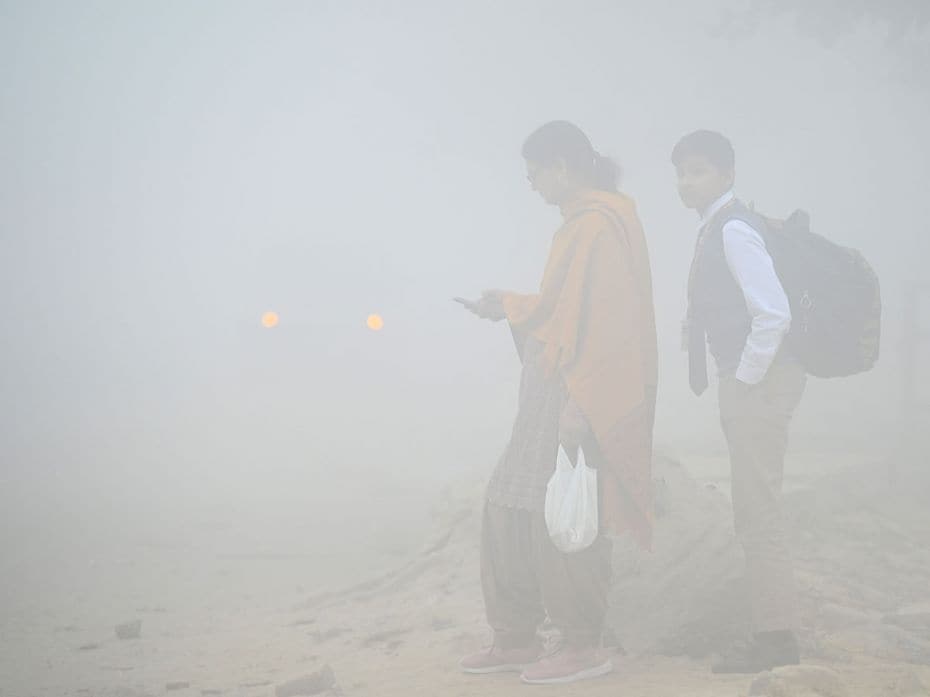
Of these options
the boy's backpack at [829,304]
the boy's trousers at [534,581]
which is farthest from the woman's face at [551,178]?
the boy's trousers at [534,581]

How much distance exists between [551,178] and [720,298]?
27.4 inches

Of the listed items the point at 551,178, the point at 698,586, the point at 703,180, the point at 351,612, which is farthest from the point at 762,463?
the point at 351,612

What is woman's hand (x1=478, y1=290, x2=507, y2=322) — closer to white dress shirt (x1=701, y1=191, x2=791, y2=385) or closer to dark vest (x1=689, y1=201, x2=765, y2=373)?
dark vest (x1=689, y1=201, x2=765, y2=373)

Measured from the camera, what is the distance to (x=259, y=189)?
70.4 ft

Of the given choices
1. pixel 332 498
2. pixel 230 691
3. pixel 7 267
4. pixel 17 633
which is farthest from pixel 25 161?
pixel 230 691

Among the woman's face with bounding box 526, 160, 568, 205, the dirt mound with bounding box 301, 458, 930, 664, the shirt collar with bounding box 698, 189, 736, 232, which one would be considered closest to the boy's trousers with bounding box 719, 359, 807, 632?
the dirt mound with bounding box 301, 458, 930, 664

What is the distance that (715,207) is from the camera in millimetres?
2859

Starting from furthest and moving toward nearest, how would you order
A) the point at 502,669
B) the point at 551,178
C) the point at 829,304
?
the point at 551,178, the point at 502,669, the point at 829,304

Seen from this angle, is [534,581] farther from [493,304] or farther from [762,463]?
[493,304]

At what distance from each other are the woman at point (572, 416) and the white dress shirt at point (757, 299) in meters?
0.30

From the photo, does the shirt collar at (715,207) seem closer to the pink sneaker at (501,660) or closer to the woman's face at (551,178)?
the woman's face at (551,178)

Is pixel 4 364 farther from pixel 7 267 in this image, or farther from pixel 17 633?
pixel 17 633

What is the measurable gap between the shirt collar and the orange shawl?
238 millimetres

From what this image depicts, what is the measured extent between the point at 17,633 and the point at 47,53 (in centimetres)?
1833
